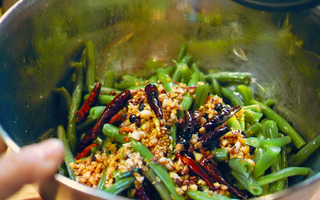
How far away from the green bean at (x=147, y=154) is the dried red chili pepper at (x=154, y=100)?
1.02 feet

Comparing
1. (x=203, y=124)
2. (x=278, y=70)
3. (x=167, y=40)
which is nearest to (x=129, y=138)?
(x=203, y=124)

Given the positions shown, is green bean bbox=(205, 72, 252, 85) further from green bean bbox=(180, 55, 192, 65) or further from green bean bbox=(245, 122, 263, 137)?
green bean bbox=(245, 122, 263, 137)

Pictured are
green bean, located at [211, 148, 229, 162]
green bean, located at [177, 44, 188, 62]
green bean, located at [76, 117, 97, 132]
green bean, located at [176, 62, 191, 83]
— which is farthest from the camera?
green bean, located at [177, 44, 188, 62]

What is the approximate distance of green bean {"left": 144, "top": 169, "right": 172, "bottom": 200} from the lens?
1.99 metres

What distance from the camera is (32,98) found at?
2.57 metres

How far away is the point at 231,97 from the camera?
299 cm

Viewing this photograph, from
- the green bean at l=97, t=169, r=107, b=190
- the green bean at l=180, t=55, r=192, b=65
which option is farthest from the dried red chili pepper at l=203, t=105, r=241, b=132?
the green bean at l=180, t=55, r=192, b=65

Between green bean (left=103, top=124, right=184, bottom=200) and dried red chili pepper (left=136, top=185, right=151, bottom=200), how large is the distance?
16 cm

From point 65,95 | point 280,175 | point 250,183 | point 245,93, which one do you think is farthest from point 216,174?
point 65,95

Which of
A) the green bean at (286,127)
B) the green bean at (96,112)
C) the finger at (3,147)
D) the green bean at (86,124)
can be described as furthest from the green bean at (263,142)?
the finger at (3,147)

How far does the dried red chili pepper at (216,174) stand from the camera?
1993mm

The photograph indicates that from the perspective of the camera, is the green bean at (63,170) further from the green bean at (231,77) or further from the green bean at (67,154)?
the green bean at (231,77)

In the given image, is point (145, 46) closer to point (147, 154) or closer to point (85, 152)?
point (85, 152)

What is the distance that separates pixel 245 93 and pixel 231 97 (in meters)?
0.18
